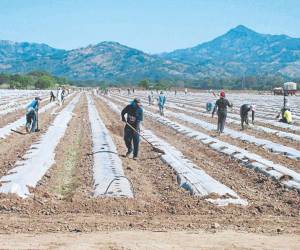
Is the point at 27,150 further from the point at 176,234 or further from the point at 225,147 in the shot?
the point at 176,234

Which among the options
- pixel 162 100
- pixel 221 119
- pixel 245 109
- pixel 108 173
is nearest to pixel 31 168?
pixel 108 173

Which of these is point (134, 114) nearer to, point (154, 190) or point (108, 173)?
point (108, 173)

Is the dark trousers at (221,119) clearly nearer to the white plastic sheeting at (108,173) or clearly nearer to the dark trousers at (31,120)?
the white plastic sheeting at (108,173)

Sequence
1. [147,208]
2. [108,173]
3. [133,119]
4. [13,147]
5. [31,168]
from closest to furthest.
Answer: [147,208] → [108,173] → [31,168] → [133,119] → [13,147]

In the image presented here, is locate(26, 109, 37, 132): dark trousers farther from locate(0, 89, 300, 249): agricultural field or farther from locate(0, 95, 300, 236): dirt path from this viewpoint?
locate(0, 95, 300, 236): dirt path

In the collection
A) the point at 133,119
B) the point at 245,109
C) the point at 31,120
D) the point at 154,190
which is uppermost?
the point at 133,119

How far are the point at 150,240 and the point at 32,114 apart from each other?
617 inches

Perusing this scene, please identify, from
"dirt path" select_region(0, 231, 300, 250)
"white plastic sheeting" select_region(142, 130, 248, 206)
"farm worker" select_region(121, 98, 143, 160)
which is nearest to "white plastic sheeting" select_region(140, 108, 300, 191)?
"white plastic sheeting" select_region(142, 130, 248, 206)

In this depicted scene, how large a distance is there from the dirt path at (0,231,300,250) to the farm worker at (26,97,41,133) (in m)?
14.7

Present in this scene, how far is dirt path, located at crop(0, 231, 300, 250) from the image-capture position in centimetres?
716

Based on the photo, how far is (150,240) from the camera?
24.5 feet

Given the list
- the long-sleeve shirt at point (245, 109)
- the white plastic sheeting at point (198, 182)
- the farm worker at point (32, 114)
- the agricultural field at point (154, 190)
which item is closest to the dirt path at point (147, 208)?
the agricultural field at point (154, 190)

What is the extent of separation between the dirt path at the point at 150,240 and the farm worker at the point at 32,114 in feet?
48.1

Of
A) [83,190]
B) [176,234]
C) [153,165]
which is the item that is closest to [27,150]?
[153,165]
